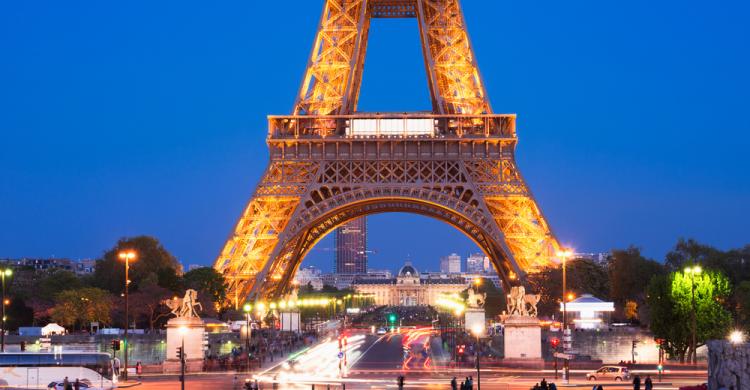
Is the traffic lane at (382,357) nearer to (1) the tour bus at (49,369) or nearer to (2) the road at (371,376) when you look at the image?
(2) the road at (371,376)

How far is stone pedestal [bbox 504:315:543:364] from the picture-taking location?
65.8m

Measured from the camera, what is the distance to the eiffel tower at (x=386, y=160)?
87.2 meters

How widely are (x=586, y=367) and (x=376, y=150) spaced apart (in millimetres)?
28910

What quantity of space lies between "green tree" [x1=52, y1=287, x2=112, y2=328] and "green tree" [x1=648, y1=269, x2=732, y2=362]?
4799cm

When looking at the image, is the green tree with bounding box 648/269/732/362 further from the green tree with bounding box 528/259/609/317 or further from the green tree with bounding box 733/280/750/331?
the green tree with bounding box 528/259/609/317

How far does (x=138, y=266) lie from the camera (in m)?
115

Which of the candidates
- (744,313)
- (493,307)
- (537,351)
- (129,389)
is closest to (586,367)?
(537,351)

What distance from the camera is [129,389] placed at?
5319 cm

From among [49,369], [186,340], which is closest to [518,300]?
[186,340]

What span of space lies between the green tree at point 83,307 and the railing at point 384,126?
73.8 ft

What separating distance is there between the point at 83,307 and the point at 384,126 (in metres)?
30.7

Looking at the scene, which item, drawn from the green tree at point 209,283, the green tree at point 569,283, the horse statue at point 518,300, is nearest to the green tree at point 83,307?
the green tree at point 209,283

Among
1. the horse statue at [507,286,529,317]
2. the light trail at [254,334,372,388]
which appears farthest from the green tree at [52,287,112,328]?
the horse statue at [507,286,529,317]

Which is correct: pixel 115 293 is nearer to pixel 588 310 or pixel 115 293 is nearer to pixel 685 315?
pixel 588 310
